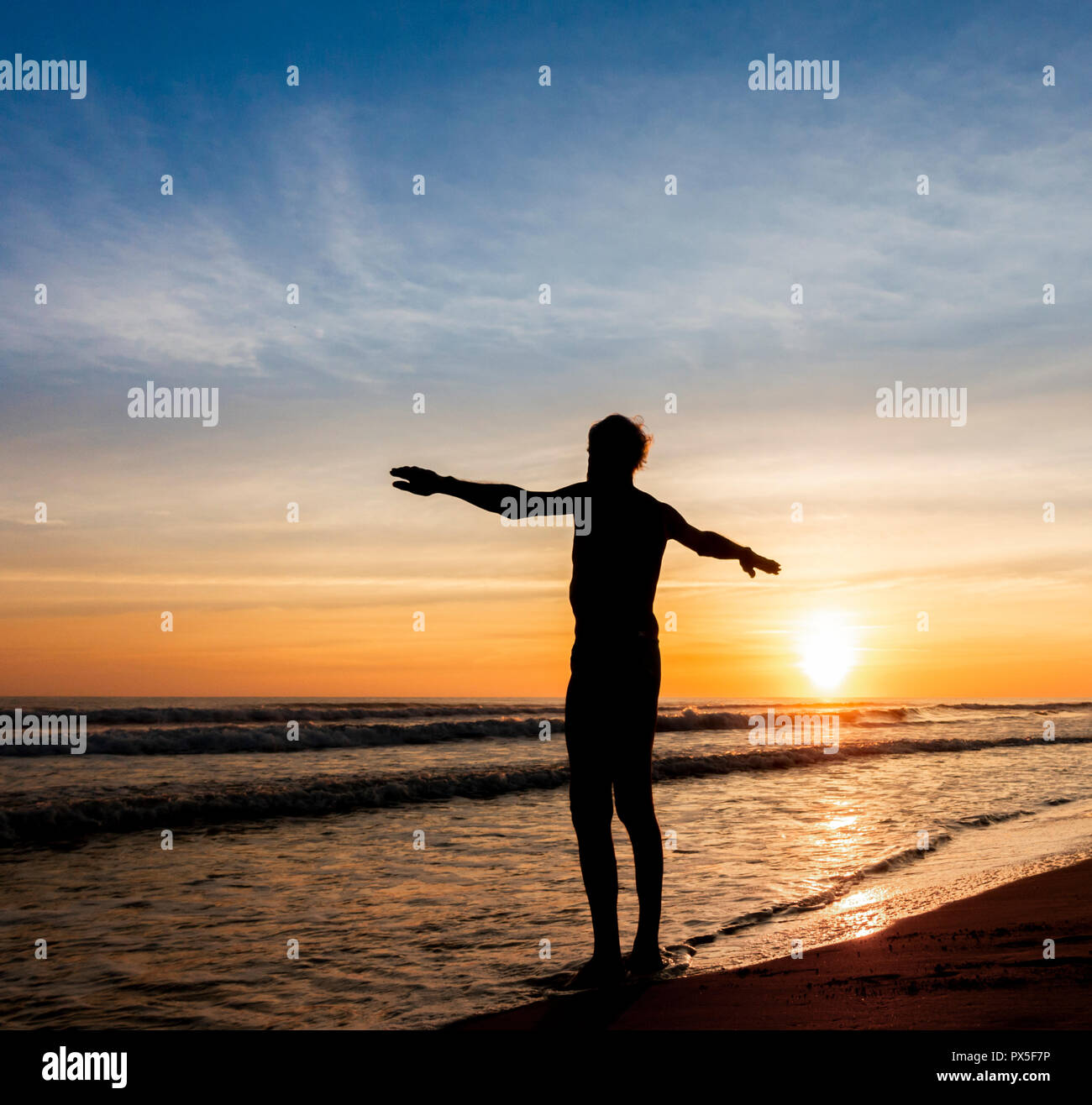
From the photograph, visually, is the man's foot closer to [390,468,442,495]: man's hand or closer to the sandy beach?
the sandy beach

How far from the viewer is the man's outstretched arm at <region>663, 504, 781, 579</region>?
4.03 meters

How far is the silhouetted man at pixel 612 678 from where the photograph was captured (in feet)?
A: 12.4

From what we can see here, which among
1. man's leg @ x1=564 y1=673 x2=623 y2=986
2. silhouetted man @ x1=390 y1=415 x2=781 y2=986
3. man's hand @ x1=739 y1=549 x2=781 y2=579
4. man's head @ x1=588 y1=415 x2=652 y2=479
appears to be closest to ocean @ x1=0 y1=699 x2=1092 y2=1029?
man's leg @ x1=564 y1=673 x2=623 y2=986

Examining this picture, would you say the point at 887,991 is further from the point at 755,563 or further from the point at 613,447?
the point at 613,447

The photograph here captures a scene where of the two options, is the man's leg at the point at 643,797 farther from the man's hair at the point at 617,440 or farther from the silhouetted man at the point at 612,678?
the man's hair at the point at 617,440

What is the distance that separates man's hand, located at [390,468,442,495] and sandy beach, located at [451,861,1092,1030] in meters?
2.13

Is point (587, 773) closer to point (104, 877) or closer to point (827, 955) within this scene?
point (827, 955)

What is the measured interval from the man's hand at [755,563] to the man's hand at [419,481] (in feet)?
5.23

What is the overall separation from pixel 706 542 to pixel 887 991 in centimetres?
203

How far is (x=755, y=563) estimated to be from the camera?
4277 millimetres

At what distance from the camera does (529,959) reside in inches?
174

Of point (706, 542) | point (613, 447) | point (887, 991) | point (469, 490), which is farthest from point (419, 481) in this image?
point (887, 991)

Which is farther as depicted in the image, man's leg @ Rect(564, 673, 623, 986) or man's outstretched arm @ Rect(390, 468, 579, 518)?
man's leg @ Rect(564, 673, 623, 986)
